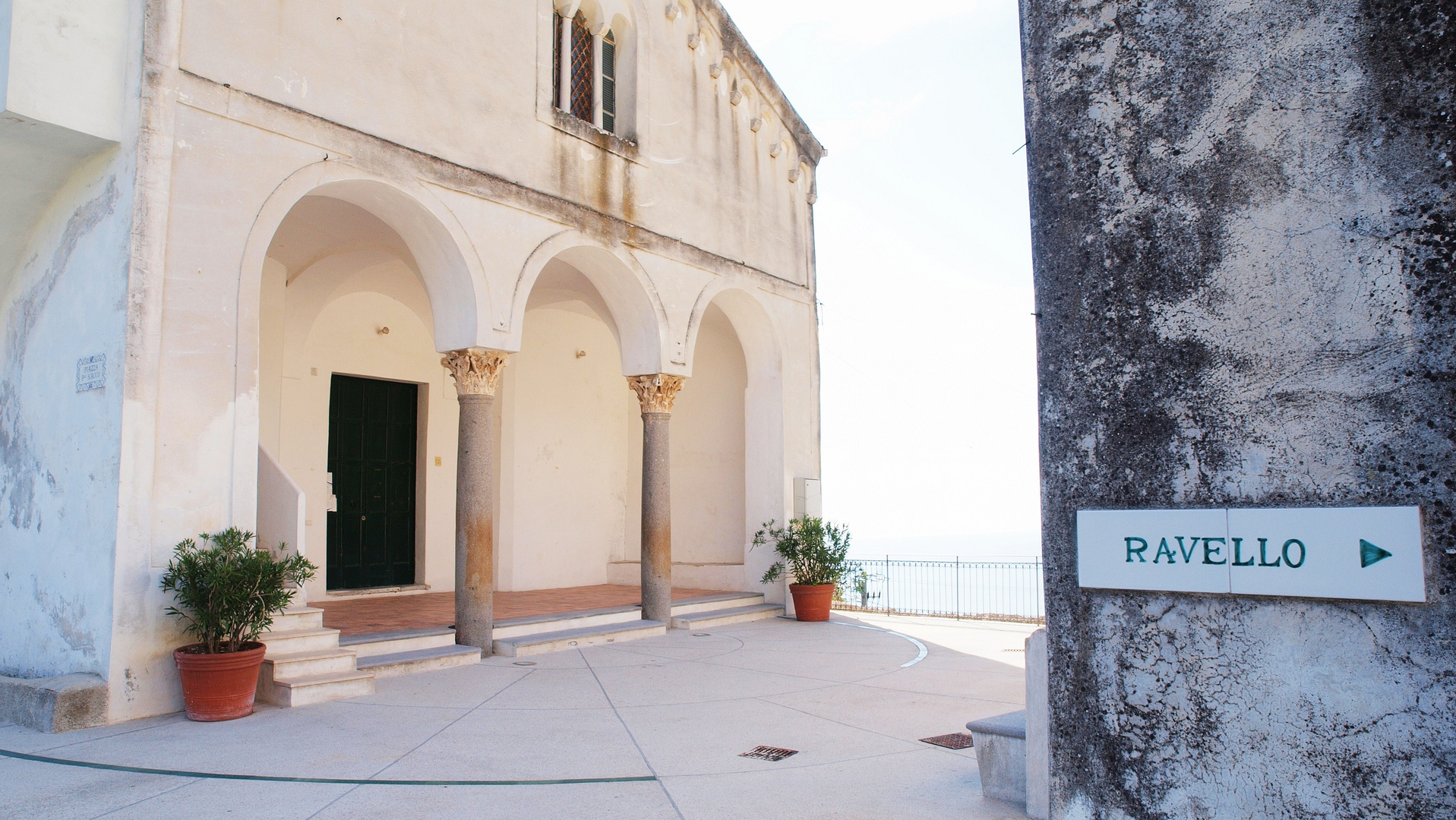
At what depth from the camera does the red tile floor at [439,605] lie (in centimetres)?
978

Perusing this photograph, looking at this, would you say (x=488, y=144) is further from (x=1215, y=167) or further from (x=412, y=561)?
(x=1215, y=167)

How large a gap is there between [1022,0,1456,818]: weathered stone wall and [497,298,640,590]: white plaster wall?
458 inches

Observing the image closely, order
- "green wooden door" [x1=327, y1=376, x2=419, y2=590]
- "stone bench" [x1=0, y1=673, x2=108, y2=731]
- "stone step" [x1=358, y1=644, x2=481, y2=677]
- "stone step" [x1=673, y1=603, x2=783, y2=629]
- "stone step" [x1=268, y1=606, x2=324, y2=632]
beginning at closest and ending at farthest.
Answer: "stone bench" [x1=0, y1=673, x2=108, y2=731] → "stone step" [x1=268, y1=606, x2=324, y2=632] → "stone step" [x1=358, y1=644, x2=481, y2=677] → "stone step" [x1=673, y1=603, x2=783, y2=629] → "green wooden door" [x1=327, y1=376, x2=419, y2=590]

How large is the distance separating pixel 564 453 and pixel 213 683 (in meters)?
8.50

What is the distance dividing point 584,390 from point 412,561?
12.4ft

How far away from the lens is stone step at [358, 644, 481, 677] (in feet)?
26.6

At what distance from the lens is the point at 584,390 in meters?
15.2

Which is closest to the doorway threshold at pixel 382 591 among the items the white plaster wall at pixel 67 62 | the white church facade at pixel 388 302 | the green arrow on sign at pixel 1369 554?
the white church facade at pixel 388 302

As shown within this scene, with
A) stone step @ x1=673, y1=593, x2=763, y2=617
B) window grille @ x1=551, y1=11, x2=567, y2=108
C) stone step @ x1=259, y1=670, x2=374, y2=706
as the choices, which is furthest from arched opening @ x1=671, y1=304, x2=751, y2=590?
stone step @ x1=259, y1=670, x2=374, y2=706

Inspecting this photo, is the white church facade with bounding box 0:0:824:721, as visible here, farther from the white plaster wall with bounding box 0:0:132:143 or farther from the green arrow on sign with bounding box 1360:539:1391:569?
the green arrow on sign with bounding box 1360:539:1391:569

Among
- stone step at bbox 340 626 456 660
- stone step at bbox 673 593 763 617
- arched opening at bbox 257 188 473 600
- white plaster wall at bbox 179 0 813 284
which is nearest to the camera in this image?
white plaster wall at bbox 179 0 813 284

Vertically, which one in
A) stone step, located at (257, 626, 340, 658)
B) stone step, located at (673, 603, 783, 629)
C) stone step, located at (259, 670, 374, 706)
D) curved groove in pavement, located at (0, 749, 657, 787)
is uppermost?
stone step, located at (257, 626, 340, 658)

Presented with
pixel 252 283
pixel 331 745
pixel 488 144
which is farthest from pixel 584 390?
pixel 331 745

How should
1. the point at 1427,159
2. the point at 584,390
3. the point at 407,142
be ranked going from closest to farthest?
the point at 1427,159 → the point at 407,142 → the point at 584,390
